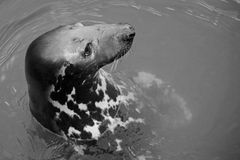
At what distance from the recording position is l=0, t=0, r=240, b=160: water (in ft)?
20.0

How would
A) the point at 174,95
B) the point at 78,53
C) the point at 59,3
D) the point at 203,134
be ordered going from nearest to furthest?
the point at 78,53
the point at 203,134
the point at 174,95
the point at 59,3

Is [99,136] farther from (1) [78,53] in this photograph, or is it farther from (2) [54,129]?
(1) [78,53]

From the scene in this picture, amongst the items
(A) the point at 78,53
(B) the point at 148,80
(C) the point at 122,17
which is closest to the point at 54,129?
(A) the point at 78,53

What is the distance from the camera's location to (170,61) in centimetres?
718

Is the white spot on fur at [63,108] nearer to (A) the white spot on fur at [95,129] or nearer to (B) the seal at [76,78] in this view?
(B) the seal at [76,78]

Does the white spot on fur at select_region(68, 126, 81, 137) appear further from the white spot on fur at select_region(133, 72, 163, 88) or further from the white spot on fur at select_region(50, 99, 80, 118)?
the white spot on fur at select_region(133, 72, 163, 88)

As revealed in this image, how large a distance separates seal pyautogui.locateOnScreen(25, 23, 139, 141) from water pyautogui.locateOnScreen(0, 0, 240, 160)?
0.57 m

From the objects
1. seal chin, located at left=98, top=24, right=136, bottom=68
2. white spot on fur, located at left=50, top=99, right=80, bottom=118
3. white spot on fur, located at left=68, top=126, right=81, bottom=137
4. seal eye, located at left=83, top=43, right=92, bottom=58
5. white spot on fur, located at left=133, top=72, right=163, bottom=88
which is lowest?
white spot on fur, located at left=68, top=126, right=81, bottom=137

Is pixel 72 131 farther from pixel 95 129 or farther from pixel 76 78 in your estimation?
pixel 76 78

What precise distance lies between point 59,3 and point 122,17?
3.96ft

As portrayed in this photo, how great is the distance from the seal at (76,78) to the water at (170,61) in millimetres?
571

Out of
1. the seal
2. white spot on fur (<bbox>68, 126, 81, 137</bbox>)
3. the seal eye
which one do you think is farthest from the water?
the seal eye

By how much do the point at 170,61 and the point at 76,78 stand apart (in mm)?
2346

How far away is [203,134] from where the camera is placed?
6.18m
